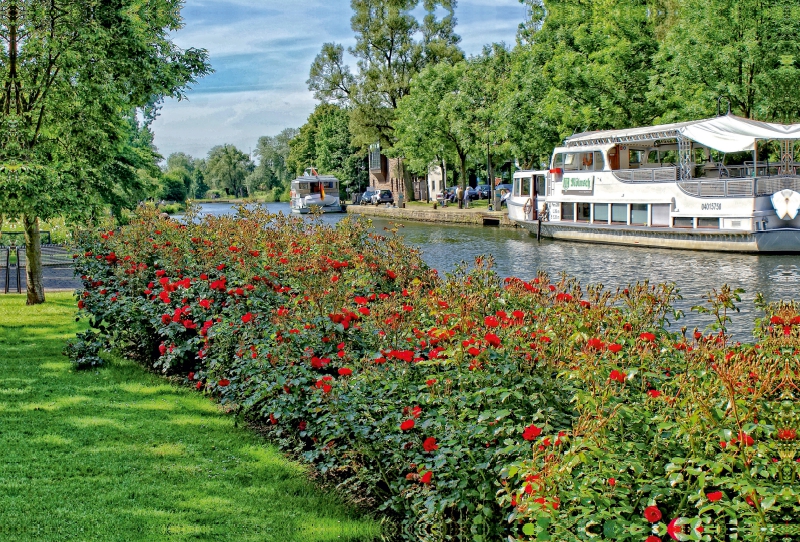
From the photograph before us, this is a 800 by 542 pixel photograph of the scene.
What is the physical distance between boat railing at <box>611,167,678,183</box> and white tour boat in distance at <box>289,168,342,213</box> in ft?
151

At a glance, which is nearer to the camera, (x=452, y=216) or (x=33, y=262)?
(x=33, y=262)

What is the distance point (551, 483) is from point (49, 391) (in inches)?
274

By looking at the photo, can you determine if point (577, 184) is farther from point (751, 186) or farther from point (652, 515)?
point (652, 515)

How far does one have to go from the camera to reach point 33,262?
1455cm

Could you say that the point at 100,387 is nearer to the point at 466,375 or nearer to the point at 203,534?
the point at 203,534

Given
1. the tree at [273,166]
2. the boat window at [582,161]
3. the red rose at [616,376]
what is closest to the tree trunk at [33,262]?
the red rose at [616,376]

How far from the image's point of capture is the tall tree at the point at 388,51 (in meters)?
67.6

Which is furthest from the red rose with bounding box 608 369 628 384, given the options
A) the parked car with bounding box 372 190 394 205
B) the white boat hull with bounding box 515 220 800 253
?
the parked car with bounding box 372 190 394 205

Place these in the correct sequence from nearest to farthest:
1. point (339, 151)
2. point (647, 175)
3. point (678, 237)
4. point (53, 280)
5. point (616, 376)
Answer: point (616, 376) < point (53, 280) < point (678, 237) < point (647, 175) < point (339, 151)

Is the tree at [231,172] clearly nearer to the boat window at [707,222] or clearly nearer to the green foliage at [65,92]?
the boat window at [707,222]

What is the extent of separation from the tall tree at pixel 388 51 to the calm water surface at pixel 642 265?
31760mm

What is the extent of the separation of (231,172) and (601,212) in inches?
5307

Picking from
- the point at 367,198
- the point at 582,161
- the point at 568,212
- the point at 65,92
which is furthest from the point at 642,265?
the point at 367,198

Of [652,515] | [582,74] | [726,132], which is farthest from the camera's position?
[582,74]
